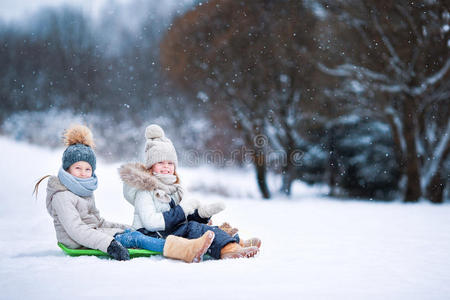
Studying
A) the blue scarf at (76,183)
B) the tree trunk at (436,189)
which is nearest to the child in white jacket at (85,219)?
the blue scarf at (76,183)

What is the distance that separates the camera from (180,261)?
3.31 metres

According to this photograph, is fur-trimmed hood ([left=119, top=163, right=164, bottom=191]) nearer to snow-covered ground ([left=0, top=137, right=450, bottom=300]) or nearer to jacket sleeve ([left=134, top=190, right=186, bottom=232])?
jacket sleeve ([left=134, top=190, right=186, bottom=232])

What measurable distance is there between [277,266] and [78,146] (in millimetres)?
1817

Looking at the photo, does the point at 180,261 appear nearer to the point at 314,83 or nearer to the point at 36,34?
the point at 314,83

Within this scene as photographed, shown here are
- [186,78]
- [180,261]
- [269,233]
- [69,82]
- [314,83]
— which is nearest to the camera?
[180,261]

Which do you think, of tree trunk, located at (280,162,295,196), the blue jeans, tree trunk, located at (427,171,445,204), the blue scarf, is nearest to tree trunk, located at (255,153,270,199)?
tree trunk, located at (280,162,295,196)

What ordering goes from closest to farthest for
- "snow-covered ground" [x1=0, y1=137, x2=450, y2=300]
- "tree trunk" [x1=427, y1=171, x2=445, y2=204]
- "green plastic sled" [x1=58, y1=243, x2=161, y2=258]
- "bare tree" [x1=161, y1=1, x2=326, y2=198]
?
"snow-covered ground" [x1=0, y1=137, x2=450, y2=300], "green plastic sled" [x1=58, y1=243, x2=161, y2=258], "tree trunk" [x1=427, y1=171, x2=445, y2=204], "bare tree" [x1=161, y1=1, x2=326, y2=198]

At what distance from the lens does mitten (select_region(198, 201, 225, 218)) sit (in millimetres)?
3547

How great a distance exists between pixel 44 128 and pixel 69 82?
151 centimetres

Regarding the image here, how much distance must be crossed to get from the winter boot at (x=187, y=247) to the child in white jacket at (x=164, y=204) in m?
0.21

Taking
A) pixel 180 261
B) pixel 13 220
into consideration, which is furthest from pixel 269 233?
pixel 13 220

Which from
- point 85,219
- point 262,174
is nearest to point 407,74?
point 262,174

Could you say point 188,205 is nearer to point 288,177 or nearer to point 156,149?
point 156,149

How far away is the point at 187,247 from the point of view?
322 cm
